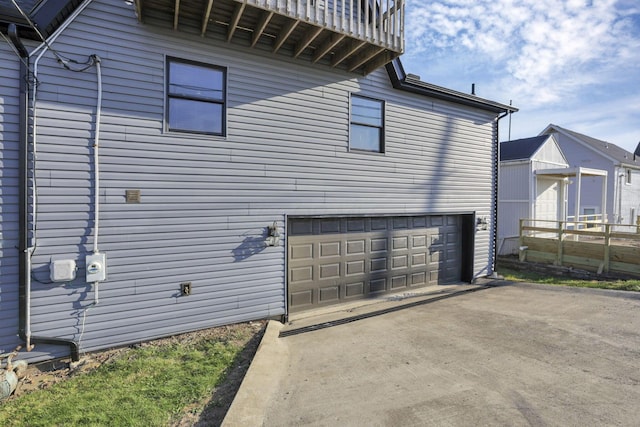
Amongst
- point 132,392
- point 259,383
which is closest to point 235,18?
point 259,383

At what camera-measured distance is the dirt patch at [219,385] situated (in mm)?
3031

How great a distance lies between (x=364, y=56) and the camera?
19.1 feet

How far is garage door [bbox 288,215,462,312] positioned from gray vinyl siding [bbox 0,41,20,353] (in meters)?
3.86

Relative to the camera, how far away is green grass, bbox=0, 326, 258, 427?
9.67 ft

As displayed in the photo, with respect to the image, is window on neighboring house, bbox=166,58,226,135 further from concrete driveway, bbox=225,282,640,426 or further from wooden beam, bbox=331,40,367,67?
concrete driveway, bbox=225,282,640,426

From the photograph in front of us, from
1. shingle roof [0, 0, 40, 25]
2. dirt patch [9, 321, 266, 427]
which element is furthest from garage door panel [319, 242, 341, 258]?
shingle roof [0, 0, 40, 25]

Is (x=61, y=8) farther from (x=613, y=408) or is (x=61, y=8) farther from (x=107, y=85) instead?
(x=613, y=408)

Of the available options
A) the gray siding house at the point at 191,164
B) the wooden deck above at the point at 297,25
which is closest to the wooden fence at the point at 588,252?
the gray siding house at the point at 191,164

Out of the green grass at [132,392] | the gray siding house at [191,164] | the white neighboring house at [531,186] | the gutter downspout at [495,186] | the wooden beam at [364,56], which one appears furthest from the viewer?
the white neighboring house at [531,186]

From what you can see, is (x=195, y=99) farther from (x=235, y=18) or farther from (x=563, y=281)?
(x=563, y=281)

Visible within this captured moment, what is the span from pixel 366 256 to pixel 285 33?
182 inches

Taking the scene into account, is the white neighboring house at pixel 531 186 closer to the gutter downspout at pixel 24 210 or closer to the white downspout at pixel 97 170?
the white downspout at pixel 97 170

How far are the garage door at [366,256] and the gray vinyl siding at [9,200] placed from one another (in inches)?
152

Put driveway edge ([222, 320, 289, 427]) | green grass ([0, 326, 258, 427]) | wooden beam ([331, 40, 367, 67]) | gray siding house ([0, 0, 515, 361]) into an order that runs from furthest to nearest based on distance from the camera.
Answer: wooden beam ([331, 40, 367, 67]), gray siding house ([0, 0, 515, 361]), green grass ([0, 326, 258, 427]), driveway edge ([222, 320, 289, 427])
